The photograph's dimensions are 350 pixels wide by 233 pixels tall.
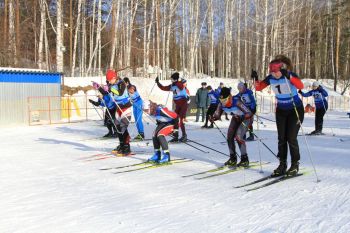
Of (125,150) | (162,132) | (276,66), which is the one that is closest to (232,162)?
(162,132)

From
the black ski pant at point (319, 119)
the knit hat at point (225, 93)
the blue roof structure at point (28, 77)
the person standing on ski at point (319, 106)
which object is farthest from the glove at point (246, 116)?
the blue roof structure at point (28, 77)

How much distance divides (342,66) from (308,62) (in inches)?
163

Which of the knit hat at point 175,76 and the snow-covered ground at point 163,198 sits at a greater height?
the knit hat at point 175,76

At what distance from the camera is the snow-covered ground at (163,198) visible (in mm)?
4504

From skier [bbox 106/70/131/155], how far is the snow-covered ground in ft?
1.42

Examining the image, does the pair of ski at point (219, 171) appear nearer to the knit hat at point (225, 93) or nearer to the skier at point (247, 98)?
the skier at point (247, 98)

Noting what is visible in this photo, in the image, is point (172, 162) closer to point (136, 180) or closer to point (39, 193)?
point (136, 180)

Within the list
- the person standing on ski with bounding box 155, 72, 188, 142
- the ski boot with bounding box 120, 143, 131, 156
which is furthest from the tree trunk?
the ski boot with bounding box 120, 143, 131, 156

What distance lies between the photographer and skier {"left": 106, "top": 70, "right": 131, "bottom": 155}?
941 cm

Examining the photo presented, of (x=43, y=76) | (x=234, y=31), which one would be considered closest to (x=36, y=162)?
(x=43, y=76)

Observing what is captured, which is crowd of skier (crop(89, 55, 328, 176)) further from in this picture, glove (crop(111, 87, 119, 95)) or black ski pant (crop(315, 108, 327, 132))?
black ski pant (crop(315, 108, 327, 132))

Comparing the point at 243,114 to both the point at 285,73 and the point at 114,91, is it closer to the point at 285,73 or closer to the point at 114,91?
the point at 285,73

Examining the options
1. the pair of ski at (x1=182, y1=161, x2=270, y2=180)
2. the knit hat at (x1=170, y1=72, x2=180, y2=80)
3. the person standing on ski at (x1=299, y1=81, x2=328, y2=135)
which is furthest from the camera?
the person standing on ski at (x1=299, y1=81, x2=328, y2=135)

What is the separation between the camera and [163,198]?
5660mm
